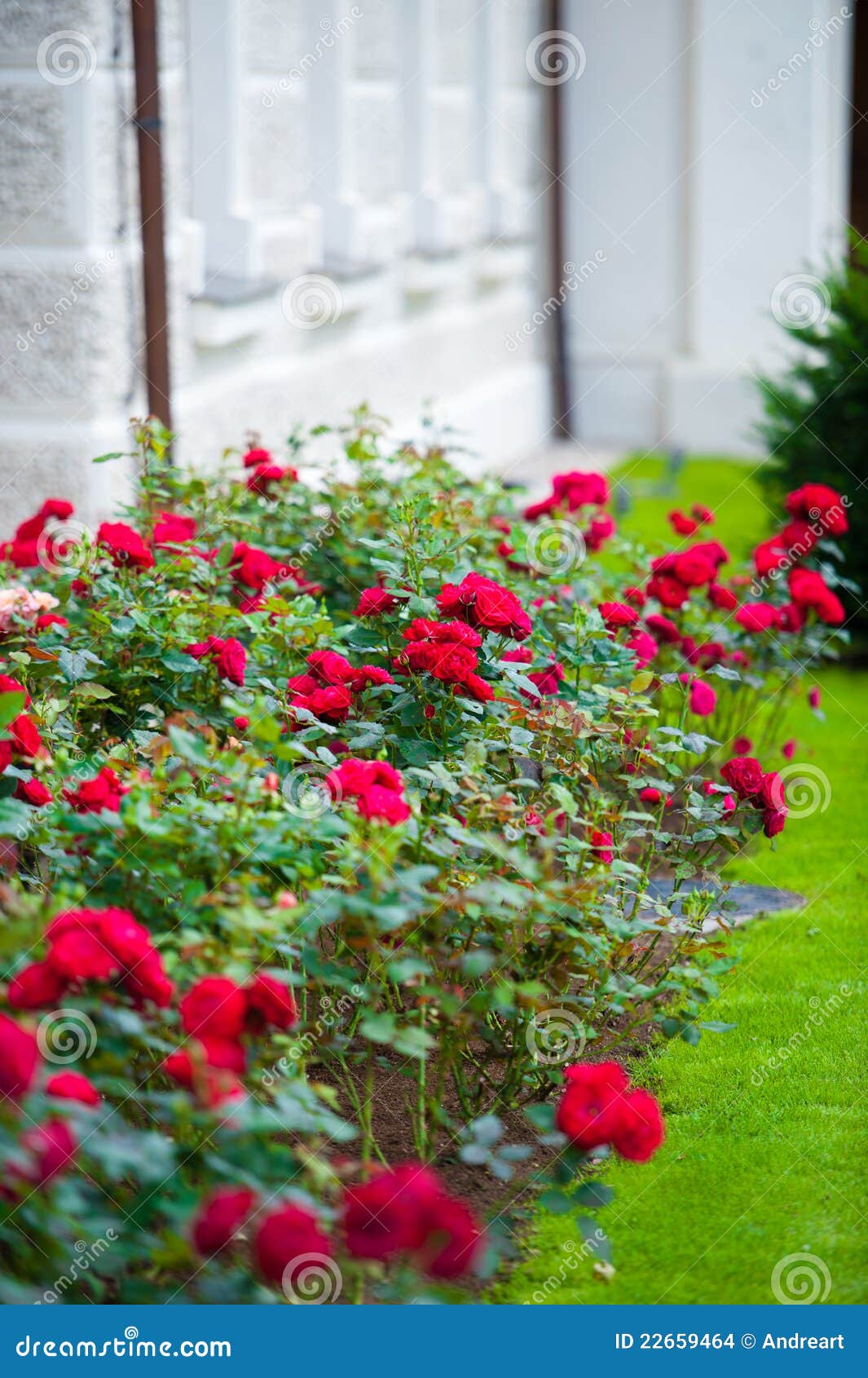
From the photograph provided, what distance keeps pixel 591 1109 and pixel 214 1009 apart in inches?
20.7

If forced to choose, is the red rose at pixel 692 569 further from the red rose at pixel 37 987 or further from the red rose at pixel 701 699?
the red rose at pixel 37 987

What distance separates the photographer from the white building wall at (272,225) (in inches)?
209

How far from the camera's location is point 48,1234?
1.75 m

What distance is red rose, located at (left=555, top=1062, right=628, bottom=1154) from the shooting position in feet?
6.23

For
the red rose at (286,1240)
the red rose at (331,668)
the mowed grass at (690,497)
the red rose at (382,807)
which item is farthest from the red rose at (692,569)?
the mowed grass at (690,497)

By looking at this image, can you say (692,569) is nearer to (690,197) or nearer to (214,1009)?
(214,1009)

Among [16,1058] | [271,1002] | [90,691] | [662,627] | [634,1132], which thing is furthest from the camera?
[662,627]

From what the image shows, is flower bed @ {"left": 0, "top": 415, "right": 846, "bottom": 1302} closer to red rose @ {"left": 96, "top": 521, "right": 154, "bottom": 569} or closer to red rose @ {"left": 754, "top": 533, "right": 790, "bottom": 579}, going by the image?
red rose @ {"left": 96, "top": 521, "right": 154, "bottom": 569}

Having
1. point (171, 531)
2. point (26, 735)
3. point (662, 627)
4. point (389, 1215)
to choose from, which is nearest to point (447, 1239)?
point (389, 1215)

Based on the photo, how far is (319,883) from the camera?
229cm

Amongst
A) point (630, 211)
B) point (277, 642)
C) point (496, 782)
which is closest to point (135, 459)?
point (277, 642)

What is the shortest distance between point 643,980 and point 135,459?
3.01 m

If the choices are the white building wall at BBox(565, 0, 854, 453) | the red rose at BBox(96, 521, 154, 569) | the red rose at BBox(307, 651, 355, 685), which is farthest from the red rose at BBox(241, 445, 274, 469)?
the white building wall at BBox(565, 0, 854, 453)

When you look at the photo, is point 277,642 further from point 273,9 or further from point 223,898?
point 273,9
